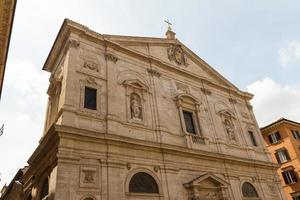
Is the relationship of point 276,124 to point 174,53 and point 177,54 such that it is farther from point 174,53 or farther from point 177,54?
point 174,53

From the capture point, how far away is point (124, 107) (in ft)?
41.1

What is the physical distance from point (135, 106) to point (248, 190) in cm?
847

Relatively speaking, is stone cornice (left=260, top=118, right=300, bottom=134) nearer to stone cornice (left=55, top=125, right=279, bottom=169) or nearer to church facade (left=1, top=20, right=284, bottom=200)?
church facade (left=1, top=20, right=284, bottom=200)

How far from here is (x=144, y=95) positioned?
13914 mm

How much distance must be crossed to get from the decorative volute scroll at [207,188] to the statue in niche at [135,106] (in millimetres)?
4014

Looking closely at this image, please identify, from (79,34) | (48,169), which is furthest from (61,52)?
(48,169)

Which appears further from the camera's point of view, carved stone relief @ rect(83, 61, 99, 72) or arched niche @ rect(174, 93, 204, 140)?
arched niche @ rect(174, 93, 204, 140)

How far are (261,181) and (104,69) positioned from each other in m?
11.8

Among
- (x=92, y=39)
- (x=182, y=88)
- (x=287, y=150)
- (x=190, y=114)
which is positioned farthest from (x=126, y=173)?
(x=287, y=150)

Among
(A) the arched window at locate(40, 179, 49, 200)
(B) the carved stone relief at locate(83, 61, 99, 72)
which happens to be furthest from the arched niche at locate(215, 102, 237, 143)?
(A) the arched window at locate(40, 179, 49, 200)

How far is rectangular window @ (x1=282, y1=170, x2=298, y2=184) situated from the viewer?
84.0 ft

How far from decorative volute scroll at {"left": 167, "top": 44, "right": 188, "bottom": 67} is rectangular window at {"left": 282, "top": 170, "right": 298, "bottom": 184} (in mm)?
17031

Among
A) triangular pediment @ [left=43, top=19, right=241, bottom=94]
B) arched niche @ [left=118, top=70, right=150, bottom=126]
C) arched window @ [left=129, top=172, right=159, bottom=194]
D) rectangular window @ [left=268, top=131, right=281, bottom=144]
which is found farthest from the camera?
rectangular window @ [left=268, top=131, right=281, bottom=144]

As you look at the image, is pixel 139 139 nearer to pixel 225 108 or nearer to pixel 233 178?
pixel 233 178
